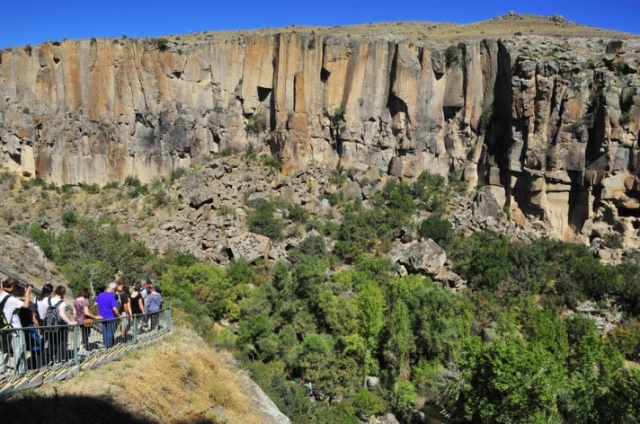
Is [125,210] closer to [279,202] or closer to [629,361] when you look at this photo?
[279,202]

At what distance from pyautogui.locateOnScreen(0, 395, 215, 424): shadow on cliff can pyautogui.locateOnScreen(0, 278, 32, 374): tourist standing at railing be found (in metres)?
0.56

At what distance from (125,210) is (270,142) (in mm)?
12242

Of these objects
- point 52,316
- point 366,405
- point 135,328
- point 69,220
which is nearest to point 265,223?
point 69,220

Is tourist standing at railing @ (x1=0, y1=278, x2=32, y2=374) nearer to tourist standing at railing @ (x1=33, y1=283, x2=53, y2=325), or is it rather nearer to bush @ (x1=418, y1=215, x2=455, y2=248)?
tourist standing at railing @ (x1=33, y1=283, x2=53, y2=325)

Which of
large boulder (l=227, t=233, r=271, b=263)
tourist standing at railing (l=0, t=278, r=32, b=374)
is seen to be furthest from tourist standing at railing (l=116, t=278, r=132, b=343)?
large boulder (l=227, t=233, r=271, b=263)

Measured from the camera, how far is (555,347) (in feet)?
82.7

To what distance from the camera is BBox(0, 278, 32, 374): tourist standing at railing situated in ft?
26.5

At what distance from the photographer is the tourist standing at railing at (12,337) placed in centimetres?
806

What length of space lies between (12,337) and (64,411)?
1.40m

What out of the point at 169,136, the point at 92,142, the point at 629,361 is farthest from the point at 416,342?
the point at 92,142

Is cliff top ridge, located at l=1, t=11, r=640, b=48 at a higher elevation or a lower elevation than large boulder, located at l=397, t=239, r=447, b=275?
higher

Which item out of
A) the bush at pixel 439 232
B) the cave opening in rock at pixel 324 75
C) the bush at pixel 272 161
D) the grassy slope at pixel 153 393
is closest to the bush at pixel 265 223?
the bush at pixel 272 161

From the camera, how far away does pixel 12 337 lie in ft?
26.7

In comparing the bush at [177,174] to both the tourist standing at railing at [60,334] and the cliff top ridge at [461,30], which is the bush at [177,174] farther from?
the tourist standing at railing at [60,334]
